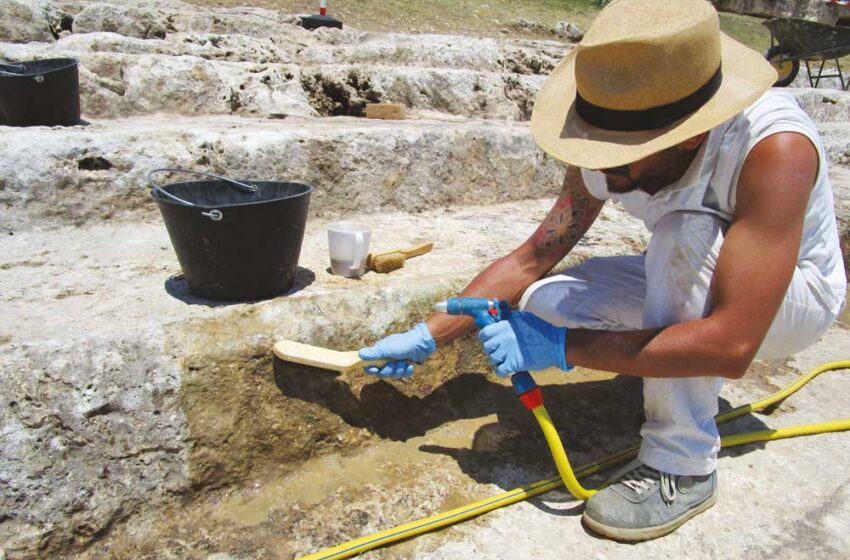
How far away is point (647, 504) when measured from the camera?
1570 mm

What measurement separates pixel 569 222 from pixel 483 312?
495 millimetres

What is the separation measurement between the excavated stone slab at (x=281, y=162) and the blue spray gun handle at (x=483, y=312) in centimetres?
138

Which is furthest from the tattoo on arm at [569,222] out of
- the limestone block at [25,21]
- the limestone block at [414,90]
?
the limestone block at [25,21]

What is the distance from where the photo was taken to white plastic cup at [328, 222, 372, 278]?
2125 millimetres

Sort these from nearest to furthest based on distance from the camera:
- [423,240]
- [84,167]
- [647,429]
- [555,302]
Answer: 1. [647,429]
2. [555,302]
3. [84,167]
4. [423,240]

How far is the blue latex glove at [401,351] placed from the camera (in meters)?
1.68

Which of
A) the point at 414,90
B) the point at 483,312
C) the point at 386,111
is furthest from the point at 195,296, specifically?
the point at 414,90

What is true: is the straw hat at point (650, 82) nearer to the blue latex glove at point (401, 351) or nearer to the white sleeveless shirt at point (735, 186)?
the white sleeveless shirt at point (735, 186)

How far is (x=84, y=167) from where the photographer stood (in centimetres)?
244

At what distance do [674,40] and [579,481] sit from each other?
1.14 m

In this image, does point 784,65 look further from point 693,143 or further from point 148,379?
point 148,379

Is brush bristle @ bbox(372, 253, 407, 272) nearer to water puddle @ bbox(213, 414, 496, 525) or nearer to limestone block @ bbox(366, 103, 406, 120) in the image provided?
water puddle @ bbox(213, 414, 496, 525)

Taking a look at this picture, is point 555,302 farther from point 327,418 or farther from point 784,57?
point 784,57

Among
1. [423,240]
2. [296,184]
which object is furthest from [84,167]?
[423,240]
